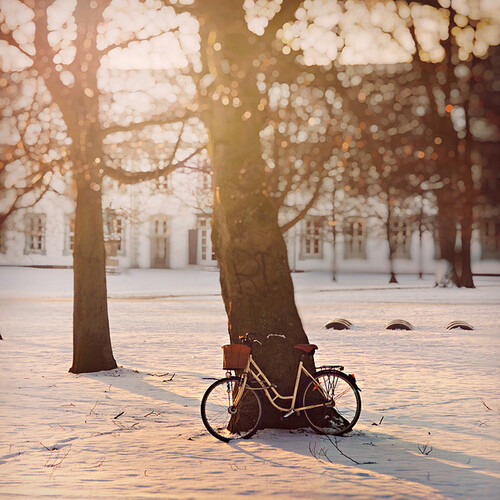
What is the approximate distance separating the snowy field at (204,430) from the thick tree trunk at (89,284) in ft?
1.12

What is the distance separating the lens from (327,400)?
27.3 ft

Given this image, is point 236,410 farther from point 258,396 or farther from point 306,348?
point 306,348

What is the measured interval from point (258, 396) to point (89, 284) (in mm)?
4987

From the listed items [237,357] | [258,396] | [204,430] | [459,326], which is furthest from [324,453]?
[459,326]

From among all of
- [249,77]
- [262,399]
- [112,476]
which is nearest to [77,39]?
[249,77]

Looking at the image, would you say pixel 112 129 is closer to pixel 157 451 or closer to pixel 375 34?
pixel 375 34

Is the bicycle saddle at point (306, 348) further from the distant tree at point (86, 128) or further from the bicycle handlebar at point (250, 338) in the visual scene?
the distant tree at point (86, 128)

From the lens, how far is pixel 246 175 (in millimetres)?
8617

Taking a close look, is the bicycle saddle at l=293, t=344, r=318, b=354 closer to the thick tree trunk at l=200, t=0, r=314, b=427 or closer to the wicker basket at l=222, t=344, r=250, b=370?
the thick tree trunk at l=200, t=0, r=314, b=427

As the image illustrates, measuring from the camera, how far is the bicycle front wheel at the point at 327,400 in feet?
27.1

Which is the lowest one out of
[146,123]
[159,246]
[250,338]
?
[250,338]

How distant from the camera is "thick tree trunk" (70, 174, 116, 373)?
12.5 meters

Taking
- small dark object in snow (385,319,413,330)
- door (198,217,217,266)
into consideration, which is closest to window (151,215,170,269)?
door (198,217,217,266)

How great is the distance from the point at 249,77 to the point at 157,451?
3.78 m
